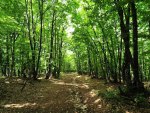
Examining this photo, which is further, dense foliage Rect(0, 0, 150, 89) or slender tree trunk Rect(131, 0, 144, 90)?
dense foliage Rect(0, 0, 150, 89)

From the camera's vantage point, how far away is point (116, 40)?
75.5 ft

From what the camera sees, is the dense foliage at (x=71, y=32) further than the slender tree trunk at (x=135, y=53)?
Yes

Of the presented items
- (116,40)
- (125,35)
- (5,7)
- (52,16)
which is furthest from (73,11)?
(125,35)

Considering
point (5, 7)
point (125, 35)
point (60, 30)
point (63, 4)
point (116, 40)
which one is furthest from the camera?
point (60, 30)

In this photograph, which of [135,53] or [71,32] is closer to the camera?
[135,53]

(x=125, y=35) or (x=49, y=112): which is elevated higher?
(x=125, y=35)

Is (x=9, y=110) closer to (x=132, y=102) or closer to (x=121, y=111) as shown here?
(x=121, y=111)

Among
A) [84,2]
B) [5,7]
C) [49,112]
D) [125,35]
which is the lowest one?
[49,112]

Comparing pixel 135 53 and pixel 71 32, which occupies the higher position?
pixel 71 32

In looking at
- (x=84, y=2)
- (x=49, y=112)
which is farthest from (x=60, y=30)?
(x=49, y=112)

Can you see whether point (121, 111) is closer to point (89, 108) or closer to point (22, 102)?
point (89, 108)

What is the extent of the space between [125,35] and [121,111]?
17.7ft

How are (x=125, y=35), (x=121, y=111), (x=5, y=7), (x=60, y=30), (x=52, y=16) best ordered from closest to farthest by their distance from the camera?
(x=121, y=111)
(x=125, y=35)
(x=5, y=7)
(x=52, y=16)
(x=60, y=30)

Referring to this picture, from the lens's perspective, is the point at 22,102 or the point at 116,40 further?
the point at 116,40
